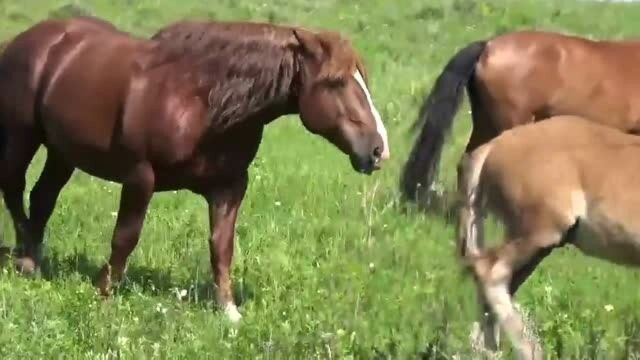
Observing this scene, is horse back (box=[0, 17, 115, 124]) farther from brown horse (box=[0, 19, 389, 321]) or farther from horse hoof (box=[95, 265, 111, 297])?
horse hoof (box=[95, 265, 111, 297])

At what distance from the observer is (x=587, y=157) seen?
551 centimetres

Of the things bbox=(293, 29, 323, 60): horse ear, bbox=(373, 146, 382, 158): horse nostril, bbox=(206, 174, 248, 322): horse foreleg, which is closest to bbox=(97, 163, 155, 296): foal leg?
bbox=(206, 174, 248, 322): horse foreleg

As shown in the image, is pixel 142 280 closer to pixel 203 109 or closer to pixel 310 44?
pixel 203 109

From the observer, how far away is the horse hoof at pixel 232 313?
613cm

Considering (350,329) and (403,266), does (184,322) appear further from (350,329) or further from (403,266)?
(403,266)

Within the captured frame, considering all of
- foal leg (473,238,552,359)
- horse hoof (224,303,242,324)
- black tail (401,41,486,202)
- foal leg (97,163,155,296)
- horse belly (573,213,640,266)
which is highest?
horse belly (573,213,640,266)

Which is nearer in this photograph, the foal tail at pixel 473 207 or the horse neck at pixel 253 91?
the foal tail at pixel 473 207

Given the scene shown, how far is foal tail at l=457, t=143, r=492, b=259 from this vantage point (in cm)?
579

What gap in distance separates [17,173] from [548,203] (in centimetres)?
350

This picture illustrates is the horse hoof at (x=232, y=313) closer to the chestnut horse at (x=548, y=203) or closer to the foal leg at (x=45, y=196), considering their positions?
the chestnut horse at (x=548, y=203)

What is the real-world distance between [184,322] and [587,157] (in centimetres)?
209

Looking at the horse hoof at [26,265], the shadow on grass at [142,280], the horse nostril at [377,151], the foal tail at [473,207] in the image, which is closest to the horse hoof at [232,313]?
the shadow on grass at [142,280]

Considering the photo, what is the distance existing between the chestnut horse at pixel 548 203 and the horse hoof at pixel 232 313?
4.23 feet

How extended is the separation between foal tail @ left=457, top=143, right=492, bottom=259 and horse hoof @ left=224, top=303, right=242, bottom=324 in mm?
1250
